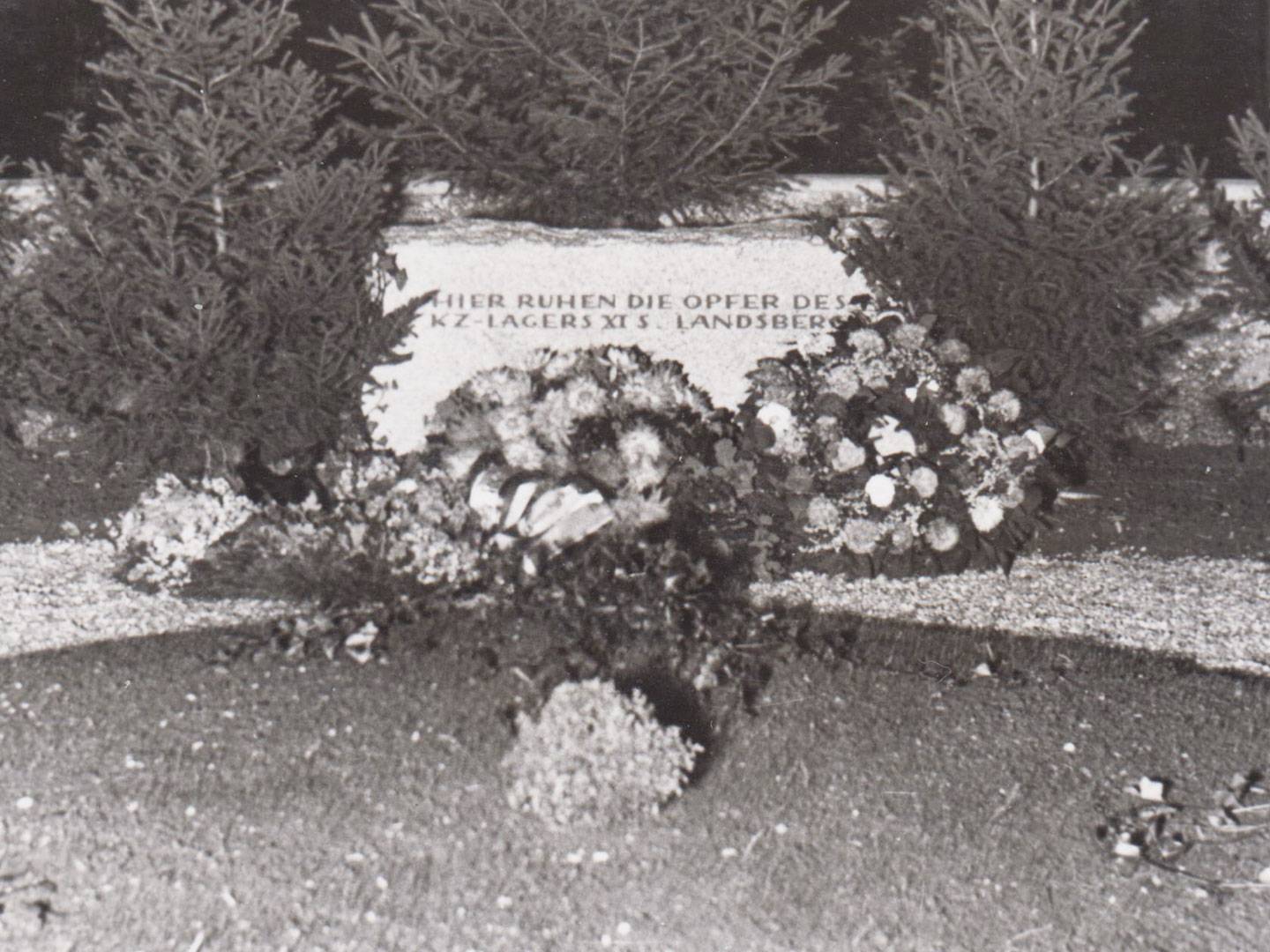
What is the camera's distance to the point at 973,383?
598cm

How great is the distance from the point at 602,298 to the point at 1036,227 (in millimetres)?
1837

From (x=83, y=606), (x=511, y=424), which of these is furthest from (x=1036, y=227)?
(x=83, y=606)

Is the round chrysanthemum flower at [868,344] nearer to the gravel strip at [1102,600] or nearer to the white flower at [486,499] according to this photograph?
the gravel strip at [1102,600]

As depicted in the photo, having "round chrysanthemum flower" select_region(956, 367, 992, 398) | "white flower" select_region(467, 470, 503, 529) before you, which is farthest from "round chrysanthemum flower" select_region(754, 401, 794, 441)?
"white flower" select_region(467, 470, 503, 529)

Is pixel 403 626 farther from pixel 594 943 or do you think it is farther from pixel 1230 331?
pixel 1230 331

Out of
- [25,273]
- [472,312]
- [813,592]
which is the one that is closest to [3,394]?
[25,273]

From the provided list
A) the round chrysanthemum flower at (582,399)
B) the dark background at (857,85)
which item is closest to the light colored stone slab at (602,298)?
the round chrysanthemum flower at (582,399)

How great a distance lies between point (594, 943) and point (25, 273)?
4.60 meters

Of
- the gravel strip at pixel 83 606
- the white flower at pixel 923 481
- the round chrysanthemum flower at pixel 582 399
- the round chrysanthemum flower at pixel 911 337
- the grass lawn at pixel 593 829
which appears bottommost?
the gravel strip at pixel 83 606

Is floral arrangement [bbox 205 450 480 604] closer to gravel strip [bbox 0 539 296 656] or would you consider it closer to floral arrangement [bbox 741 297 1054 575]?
gravel strip [bbox 0 539 296 656]

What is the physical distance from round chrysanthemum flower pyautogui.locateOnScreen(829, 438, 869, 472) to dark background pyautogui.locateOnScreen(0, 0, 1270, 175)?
3.20 meters

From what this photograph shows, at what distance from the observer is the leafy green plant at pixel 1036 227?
6.17 m

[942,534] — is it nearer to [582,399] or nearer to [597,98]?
[582,399]

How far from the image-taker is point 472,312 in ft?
21.7
